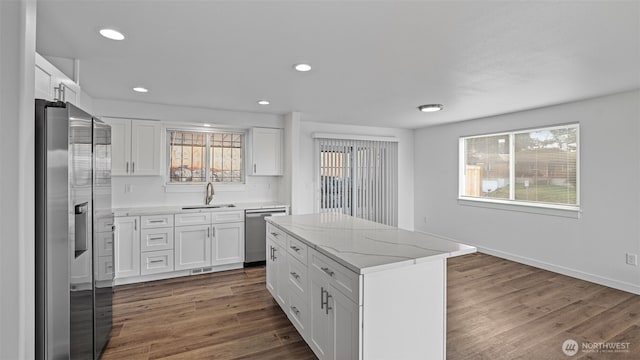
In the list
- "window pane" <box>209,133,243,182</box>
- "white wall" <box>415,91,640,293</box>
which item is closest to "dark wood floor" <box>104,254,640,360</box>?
"white wall" <box>415,91,640,293</box>

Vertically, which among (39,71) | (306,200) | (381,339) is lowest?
(381,339)

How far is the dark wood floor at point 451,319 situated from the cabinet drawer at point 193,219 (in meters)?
0.72

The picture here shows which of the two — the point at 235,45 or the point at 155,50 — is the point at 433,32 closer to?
the point at 235,45

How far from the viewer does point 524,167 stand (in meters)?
4.57

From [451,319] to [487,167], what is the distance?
330 centimetres

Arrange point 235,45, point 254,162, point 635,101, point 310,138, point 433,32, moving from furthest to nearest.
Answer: point 310,138
point 254,162
point 635,101
point 235,45
point 433,32

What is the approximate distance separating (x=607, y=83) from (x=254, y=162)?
4333mm

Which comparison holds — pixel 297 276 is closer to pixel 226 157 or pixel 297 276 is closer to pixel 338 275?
pixel 338 275

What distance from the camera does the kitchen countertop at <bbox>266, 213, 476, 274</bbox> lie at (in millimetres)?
1665

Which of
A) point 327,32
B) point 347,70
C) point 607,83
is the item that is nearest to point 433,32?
point 327,32

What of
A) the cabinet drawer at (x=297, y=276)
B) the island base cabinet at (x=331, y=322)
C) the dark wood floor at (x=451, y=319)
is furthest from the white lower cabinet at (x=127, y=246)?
the island base cabinet at (x=331, y=322)

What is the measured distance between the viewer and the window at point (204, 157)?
4.50 metres

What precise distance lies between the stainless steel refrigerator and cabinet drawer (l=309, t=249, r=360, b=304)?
1.37 meters

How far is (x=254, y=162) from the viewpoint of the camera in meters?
4.63
